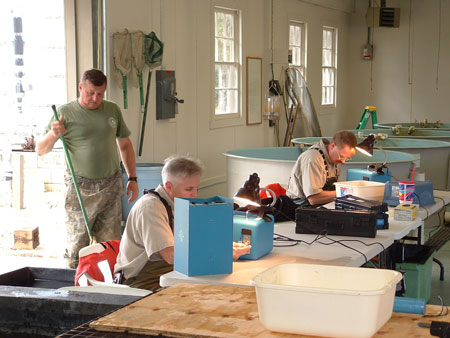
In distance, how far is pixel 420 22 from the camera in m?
14.6

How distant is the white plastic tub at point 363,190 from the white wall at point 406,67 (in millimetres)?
10041

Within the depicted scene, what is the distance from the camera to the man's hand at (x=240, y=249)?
3.46 meters

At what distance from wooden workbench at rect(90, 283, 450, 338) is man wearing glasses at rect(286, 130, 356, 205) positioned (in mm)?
3269

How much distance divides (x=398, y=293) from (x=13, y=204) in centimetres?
478

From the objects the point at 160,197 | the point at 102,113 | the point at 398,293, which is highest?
the point at 102,113

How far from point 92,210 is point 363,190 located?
2.04m

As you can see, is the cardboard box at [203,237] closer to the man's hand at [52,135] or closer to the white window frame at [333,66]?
the man's hand at [52,135]

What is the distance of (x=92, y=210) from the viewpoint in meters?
5.61

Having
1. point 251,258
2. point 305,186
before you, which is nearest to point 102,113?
point 305,186

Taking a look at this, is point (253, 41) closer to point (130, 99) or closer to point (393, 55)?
point (130, 99)

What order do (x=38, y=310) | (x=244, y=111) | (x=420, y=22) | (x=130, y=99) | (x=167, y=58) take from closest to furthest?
1. (x=38, y=310)
2. (x=130, y=99)
3. (x=167, y=58)
4. (x=244, y=111)
5. (x=420, y=22)

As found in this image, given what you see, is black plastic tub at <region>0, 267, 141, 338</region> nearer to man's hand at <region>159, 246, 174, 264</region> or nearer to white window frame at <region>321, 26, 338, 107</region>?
man's hand at <region>159, 246, 174, 264</region>

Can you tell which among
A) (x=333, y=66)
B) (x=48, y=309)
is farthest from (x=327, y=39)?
(x=48, y=309)

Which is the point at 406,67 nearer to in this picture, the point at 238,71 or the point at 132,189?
the point at 238,71
